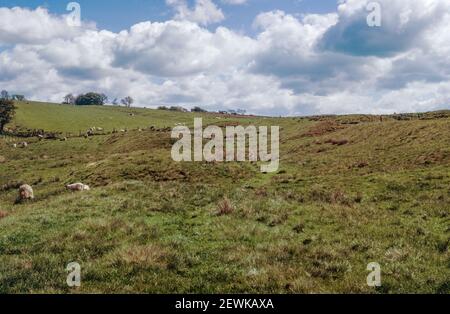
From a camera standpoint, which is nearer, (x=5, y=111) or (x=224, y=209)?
(x=224, y=209)

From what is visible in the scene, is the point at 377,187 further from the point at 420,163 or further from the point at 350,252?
the point at 350,252

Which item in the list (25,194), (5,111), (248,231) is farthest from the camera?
(5,111)

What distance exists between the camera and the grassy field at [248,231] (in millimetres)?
12031

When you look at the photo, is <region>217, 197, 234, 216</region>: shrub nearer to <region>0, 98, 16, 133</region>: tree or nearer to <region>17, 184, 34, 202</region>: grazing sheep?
<region>17, 184, 34, 202</region>: grazing sheep

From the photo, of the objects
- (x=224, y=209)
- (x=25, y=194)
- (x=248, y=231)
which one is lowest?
(x=25, y=194)

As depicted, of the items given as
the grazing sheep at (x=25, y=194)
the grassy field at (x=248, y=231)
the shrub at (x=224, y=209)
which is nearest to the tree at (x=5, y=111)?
the grassy field at (x=248, y=231)

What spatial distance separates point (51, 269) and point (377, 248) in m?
10.4

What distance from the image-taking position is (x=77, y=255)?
14.6 meters

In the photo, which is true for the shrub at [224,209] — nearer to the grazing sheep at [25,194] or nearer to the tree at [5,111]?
the grazing sheep at [25,194]

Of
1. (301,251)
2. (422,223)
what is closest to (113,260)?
(301,251)

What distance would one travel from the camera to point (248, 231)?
17594 mm

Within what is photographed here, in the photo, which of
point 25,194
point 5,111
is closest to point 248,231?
point 25,194

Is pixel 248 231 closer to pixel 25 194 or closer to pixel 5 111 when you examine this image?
pixel 25 194
